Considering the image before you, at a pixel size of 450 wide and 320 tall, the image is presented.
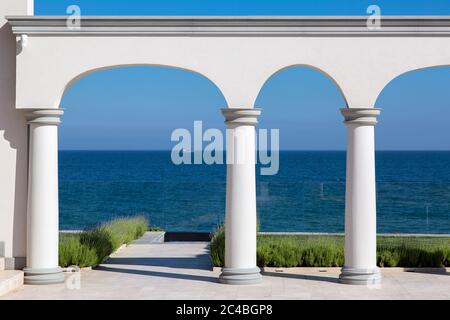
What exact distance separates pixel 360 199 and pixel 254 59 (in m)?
4.39

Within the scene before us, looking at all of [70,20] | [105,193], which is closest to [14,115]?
[70,20]

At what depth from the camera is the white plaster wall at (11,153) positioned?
19000 millimetres

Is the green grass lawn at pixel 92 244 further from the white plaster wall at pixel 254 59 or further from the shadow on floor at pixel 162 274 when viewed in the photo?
the white plaster wall at pixel 254 59

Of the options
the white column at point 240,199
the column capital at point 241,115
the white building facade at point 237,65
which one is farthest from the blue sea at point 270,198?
the column capital at point 241,115

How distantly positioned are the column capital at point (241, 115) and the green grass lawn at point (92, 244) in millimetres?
6007

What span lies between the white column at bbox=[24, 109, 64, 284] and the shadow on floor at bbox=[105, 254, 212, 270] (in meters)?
3.90

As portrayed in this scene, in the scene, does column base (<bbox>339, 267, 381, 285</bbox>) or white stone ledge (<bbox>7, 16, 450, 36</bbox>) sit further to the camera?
column base (<bbox>339, 267, 381, 285</bbox>)

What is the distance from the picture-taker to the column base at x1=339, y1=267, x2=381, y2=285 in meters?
18.4

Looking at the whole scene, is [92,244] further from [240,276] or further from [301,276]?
[301,276]

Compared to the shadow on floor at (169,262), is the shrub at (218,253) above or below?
above

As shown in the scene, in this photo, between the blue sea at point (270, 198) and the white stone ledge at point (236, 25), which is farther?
the blue sea at point (270, 198)

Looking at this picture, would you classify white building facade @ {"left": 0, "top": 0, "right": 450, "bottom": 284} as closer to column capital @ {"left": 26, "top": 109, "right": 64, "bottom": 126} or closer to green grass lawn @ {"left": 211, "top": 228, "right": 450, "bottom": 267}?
column capital @ {"left": 26, "top": 109, "right": 64, "bottom": 126}

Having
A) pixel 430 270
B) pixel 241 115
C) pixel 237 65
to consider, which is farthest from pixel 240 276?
pixel 430 270

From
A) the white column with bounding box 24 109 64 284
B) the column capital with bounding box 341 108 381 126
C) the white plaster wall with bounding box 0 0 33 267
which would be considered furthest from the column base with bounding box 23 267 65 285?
the column capital with bounding box 341 108 381 126
